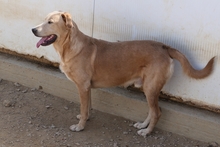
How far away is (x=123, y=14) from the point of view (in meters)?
4.91

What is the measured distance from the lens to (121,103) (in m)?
5.11

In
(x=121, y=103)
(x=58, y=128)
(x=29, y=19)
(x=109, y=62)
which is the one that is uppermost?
(x=29, y=19)

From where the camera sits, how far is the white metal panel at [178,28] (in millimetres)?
4398

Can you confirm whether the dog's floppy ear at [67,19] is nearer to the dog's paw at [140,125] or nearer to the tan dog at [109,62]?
the tan dog at [109,62]

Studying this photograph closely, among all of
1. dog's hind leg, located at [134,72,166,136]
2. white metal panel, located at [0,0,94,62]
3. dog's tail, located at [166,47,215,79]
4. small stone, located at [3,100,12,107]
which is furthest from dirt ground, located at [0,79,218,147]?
dog's tail, located at [166,47,215,79]

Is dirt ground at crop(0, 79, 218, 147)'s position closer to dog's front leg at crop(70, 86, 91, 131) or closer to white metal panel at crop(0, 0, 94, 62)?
dog's front leg at crop(70, 86, 91, 131)

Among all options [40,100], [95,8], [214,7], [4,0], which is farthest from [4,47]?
[214,7]

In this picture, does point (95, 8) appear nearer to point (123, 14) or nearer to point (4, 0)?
point (123, 14)

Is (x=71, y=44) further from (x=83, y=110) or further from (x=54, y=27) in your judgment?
(x=83, y=110)

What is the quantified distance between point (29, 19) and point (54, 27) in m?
1.32

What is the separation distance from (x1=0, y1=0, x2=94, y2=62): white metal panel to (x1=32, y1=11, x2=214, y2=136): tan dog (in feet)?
1.95

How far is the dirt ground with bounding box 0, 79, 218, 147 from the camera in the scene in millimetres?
4602

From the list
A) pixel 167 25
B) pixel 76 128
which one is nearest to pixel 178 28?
pixel 167 25

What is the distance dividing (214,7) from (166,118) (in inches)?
56.3
